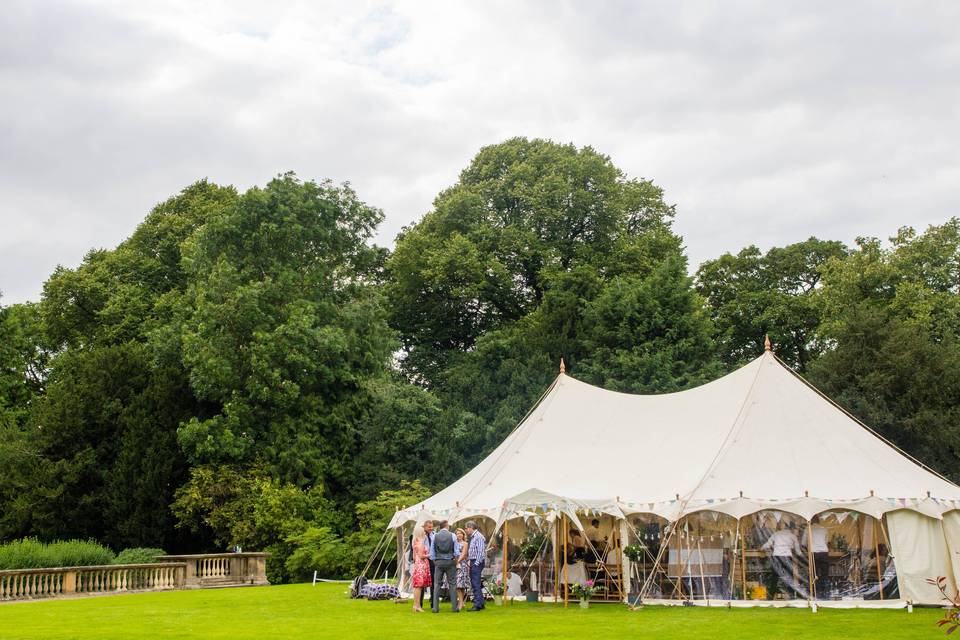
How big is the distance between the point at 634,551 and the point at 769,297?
1008 inches

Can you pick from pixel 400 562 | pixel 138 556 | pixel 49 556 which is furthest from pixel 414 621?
pixel 138 556

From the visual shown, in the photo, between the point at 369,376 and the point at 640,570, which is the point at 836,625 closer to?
Answer: the point at 640,570

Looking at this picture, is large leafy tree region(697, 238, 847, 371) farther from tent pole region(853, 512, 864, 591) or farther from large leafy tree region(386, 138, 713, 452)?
tent pole region(853, 512, 864, 591)

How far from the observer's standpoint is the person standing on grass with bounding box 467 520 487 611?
54.3 ft

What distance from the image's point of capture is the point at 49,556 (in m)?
21.8

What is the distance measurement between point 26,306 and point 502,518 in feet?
101

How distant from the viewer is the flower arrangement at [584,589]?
17078 mm

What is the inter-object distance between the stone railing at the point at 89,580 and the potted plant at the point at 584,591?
1083cm

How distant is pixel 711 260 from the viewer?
4328 cm

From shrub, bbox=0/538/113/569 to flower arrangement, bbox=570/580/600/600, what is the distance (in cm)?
1164

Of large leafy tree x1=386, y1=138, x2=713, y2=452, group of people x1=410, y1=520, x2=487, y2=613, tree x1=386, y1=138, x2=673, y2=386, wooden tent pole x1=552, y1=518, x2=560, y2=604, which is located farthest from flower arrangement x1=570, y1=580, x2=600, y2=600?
tree x1=386, y1=138, x2=673, y2=386

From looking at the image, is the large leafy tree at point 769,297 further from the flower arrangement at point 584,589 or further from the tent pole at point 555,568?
the flower arrangement at point 584,589

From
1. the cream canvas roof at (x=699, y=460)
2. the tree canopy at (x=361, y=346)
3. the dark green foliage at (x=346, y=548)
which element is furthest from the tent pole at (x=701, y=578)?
the tree canopy at (x=361, y=346)

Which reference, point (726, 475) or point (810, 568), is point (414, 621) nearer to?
point (726, 475)
